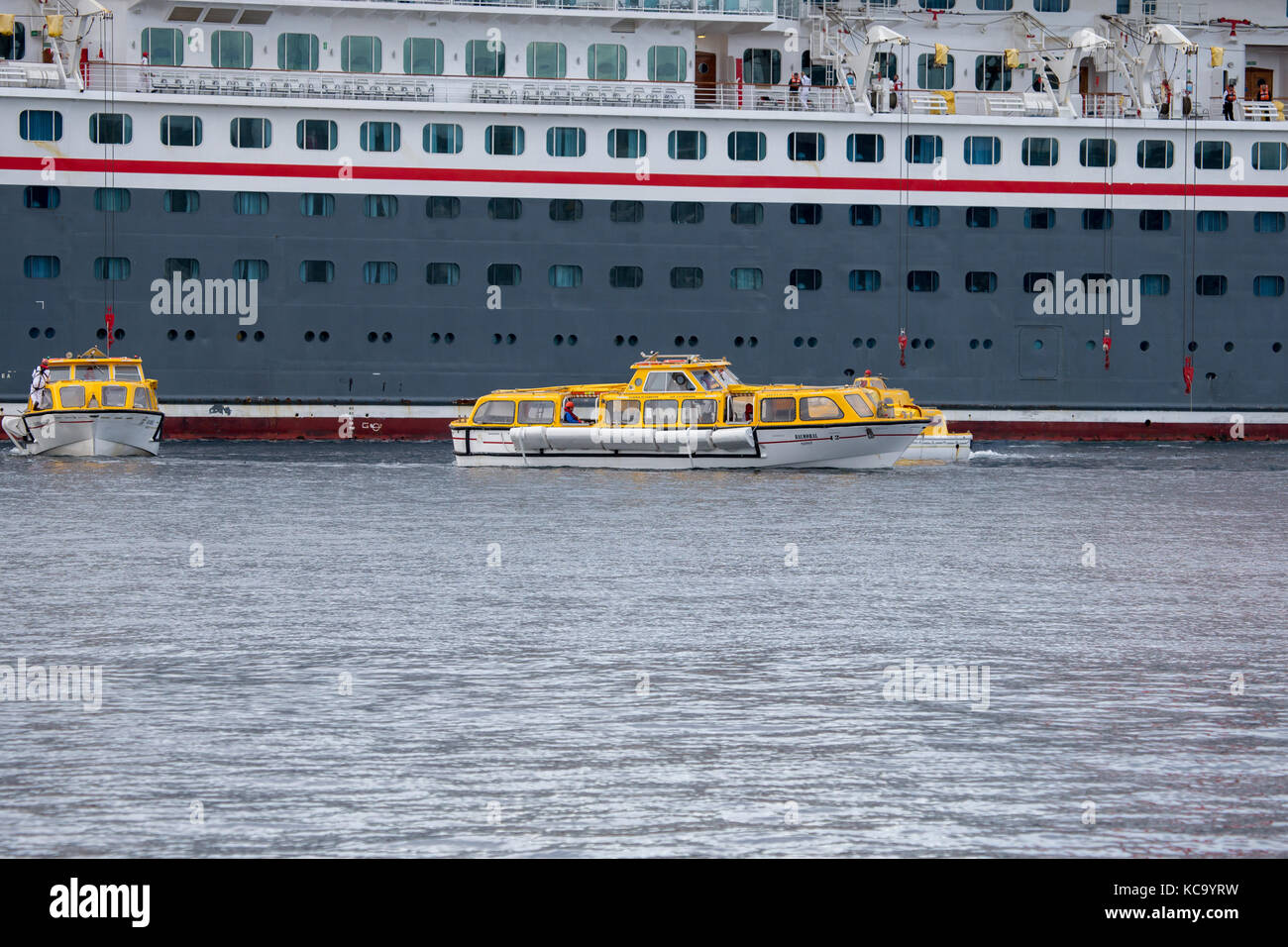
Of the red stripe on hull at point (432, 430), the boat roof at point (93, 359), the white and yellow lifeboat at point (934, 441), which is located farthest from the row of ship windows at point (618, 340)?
the red stripe on hull at point (432, 430)

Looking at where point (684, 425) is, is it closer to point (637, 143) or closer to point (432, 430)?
point (432, 430)

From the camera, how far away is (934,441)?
151ft

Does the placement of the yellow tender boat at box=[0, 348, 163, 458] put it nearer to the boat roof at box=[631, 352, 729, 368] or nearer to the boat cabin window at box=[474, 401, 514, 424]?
the boat cabin window at box=[474, 401, 514, 424]

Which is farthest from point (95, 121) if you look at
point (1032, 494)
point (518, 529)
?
point (1032, 494)

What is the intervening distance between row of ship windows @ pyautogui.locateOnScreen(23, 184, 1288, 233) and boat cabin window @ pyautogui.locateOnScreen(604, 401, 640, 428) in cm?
594

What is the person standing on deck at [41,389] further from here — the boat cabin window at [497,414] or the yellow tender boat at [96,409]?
the boat cabin window at [497,414]

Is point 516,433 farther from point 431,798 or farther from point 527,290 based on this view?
point 431,798

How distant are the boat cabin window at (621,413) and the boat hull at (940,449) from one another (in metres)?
7.99

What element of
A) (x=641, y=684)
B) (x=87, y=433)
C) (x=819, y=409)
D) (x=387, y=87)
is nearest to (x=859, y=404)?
(x=819, y=409)

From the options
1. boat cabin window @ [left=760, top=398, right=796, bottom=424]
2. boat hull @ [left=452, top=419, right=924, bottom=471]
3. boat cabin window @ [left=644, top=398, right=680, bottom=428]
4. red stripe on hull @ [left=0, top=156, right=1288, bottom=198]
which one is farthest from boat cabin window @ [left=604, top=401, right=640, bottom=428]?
red stripe on hull @ [left=0, top=156, right=1288, bottom=198]

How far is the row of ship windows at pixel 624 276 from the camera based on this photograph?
4425 cm

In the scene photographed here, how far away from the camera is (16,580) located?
21.3 metres

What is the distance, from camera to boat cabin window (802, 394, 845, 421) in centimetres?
4091

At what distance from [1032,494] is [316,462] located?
658 inches
